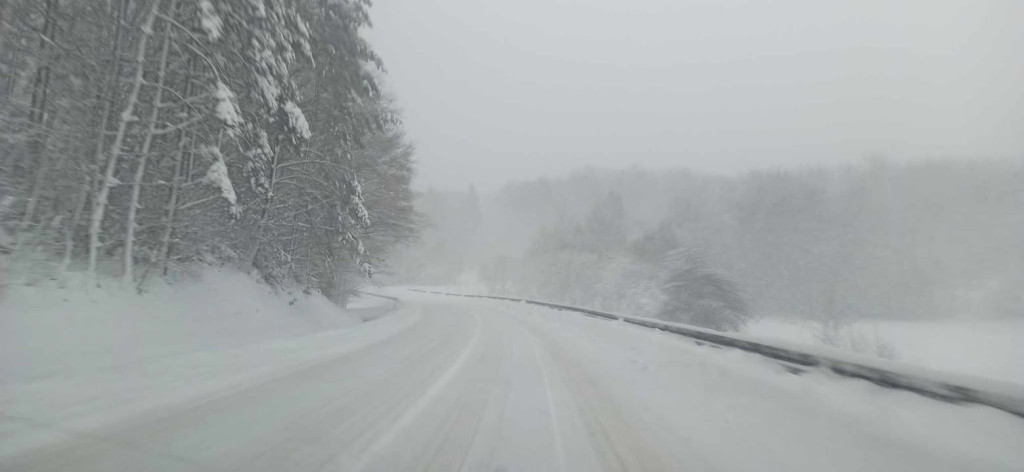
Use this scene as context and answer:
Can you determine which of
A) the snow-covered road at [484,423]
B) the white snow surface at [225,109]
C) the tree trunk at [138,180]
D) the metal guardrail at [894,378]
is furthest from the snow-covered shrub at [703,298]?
the tree trunk at [138,180]

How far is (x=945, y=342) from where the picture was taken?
2267cm

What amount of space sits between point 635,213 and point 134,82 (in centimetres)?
6272

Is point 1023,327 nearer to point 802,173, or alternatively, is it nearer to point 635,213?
point 802,173

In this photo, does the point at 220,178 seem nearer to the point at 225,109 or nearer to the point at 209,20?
the point at 225,109

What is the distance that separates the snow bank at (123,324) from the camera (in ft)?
15.8

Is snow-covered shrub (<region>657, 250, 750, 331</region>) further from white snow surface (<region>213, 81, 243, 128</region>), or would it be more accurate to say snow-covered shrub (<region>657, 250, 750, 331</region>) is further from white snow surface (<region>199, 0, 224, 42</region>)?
white snow surface (<region>199, 0, 224, 42</region>)

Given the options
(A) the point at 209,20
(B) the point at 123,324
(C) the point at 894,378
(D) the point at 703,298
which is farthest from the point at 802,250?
(B) the point at 123,324

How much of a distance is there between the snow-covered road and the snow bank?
98cm

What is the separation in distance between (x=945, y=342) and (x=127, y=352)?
1310 inches

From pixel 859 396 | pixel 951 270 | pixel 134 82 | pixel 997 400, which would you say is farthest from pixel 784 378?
pixel 951 270

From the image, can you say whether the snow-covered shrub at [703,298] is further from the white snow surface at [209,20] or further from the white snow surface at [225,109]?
the white snow surface at [209,20]

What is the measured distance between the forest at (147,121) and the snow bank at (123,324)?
0.49 meters

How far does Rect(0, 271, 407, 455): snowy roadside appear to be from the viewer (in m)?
3.43

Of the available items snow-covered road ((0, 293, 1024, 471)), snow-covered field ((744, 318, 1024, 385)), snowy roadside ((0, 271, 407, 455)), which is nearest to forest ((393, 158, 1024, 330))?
snow-covered field ((744, 318, 1024, 385))
